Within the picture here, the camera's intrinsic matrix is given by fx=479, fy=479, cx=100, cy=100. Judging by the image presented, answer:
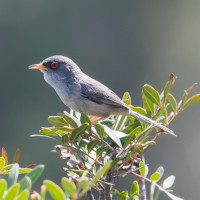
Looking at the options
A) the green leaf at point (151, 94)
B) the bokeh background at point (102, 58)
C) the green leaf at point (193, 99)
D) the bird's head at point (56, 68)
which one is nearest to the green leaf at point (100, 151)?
the green leaf at point (151, 94)

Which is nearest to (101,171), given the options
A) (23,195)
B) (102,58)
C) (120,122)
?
(23,195)

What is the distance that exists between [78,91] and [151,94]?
5.74 feet

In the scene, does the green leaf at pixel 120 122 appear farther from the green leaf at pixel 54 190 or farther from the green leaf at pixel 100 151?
the green leaf at pixel 54 190

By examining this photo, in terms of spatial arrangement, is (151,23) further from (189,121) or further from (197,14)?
(189,121)

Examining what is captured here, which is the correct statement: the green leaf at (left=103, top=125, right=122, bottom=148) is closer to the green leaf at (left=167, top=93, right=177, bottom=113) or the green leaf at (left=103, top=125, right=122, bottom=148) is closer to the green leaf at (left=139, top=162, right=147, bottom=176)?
the green leaf at (left=139, top=162, right=147, bottom=176)

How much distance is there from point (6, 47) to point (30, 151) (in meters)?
5.96

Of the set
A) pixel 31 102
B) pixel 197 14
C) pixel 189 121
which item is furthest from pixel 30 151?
pixel 197 14

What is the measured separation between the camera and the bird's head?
525cm

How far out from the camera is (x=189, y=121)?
819 inches

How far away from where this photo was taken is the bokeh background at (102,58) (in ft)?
62.2

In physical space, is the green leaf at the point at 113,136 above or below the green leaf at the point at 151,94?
below

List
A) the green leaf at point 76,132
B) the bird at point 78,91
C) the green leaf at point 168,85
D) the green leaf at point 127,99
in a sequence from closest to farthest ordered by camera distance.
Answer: the green leaf at point 76,132
the green leaf at point 168,85
the green leaf at point 127,99
the bird at point 78,91

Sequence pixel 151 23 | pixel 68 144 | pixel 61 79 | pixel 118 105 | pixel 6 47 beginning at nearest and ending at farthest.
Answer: pixel 68 144, pixel 118 105, pixel 61 79, pixel 6 47, pixel 151 23

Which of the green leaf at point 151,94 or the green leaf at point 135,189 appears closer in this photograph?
the green leaf at point 135,189
